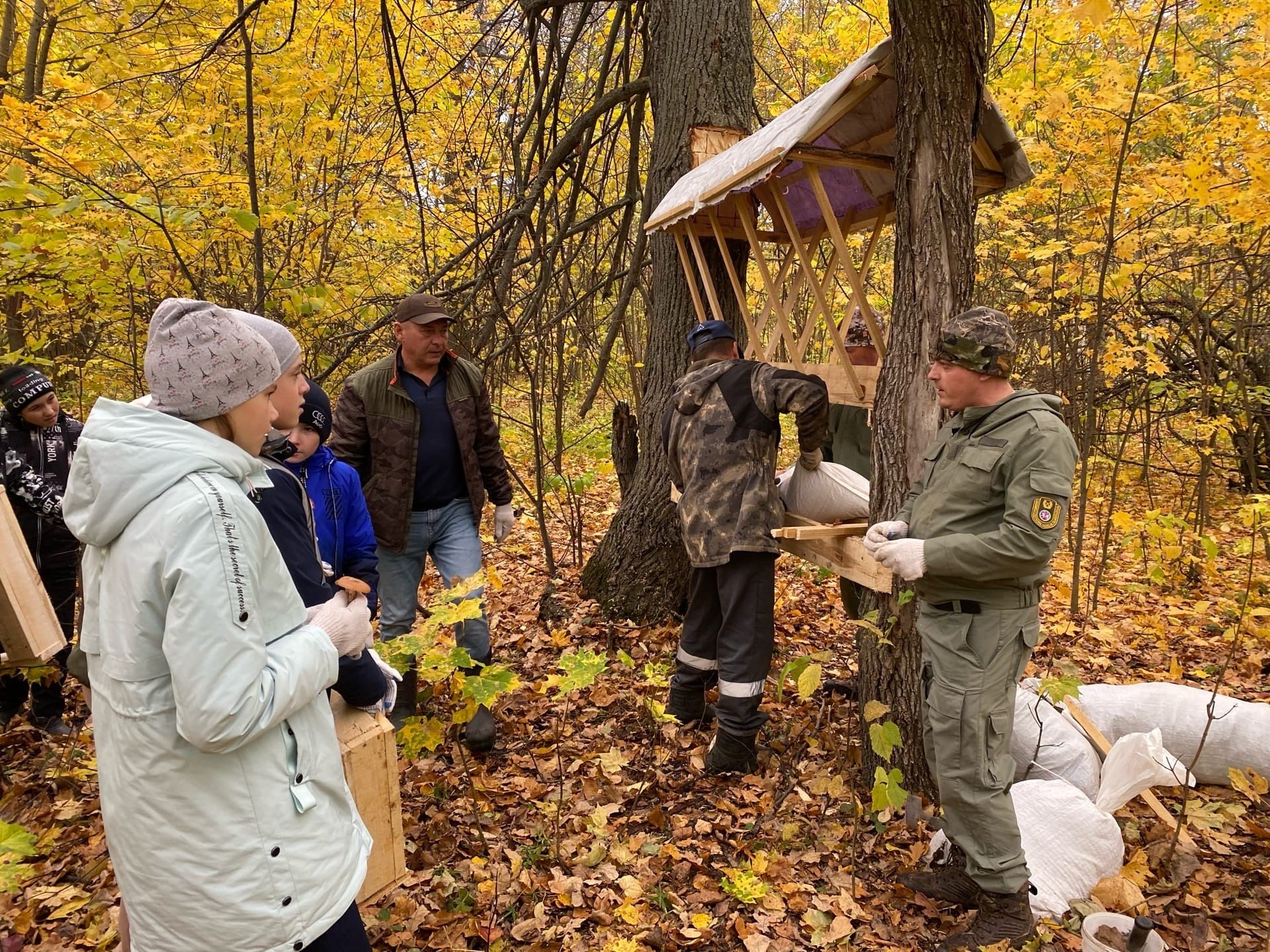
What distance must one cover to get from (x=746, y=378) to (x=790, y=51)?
8.00 m

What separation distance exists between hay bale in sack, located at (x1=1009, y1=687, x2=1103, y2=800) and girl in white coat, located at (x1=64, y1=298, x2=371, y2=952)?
2793 mm

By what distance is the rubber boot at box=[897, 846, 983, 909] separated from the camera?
256 cm

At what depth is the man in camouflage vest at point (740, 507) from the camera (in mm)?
3311

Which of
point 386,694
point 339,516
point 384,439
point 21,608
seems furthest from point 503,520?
point 21,608

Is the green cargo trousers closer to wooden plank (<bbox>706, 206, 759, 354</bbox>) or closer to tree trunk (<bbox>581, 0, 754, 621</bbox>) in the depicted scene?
wooden plank (<bbox>706, 206, 759, 354</bbox>)

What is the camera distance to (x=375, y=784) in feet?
6.89

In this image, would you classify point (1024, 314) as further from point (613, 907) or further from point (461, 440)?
point (613, 907)

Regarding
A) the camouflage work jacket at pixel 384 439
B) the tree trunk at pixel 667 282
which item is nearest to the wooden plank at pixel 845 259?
the tree trunk at pixel 667 282

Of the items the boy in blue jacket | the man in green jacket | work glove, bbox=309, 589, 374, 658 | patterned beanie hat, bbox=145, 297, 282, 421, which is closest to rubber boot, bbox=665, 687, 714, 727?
the man in green jacket

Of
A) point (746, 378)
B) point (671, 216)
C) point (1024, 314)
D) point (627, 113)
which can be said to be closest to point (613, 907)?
point (746, 378)

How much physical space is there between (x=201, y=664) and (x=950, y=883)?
2.65 m

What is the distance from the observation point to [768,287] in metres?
3.77

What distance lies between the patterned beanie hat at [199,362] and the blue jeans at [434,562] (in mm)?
2313

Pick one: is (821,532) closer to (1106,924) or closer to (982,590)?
(982,590)
